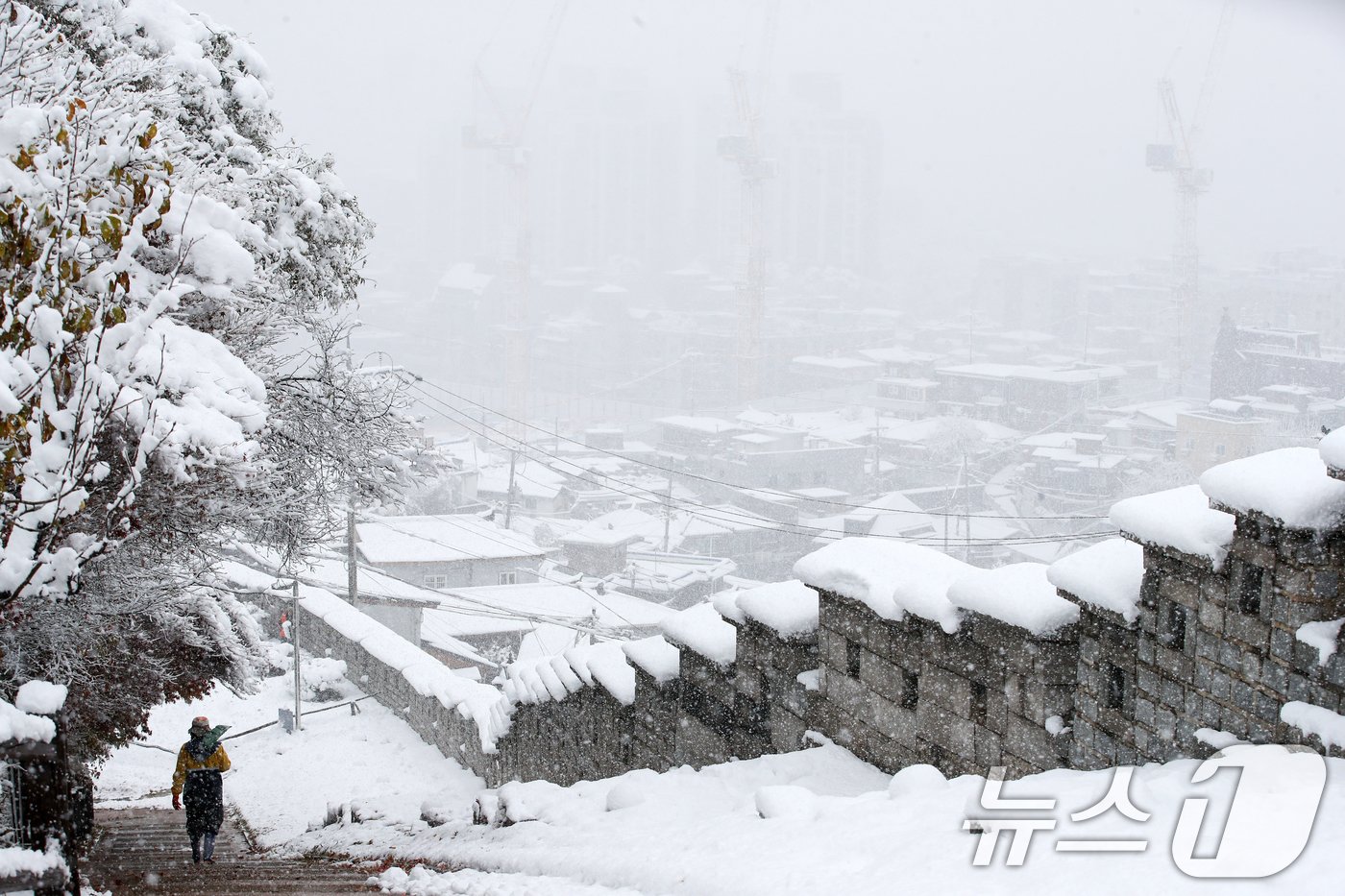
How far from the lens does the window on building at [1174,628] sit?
3504 mm

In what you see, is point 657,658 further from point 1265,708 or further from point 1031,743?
point 1265,708

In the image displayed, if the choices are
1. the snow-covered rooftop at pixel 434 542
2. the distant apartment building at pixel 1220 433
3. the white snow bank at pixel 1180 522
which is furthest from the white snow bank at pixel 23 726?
the distant apartment building at pixel 1220 433

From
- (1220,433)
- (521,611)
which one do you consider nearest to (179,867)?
(521,611)

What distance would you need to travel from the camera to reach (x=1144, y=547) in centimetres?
362

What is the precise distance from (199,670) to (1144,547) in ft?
23.8

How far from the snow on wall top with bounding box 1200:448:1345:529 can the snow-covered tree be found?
3.52 metres

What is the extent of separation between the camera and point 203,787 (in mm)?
7324

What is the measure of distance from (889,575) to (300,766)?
8945mm

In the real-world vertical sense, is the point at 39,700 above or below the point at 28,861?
above

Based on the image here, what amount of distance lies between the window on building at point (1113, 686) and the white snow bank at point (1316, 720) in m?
0.68

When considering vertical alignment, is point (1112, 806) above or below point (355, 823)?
above

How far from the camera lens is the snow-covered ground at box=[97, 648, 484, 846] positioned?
32.8 ft

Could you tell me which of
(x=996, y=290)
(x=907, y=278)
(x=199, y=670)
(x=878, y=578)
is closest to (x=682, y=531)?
(x=199, y=670)

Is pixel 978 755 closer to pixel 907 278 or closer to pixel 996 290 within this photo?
pixel 996 290
